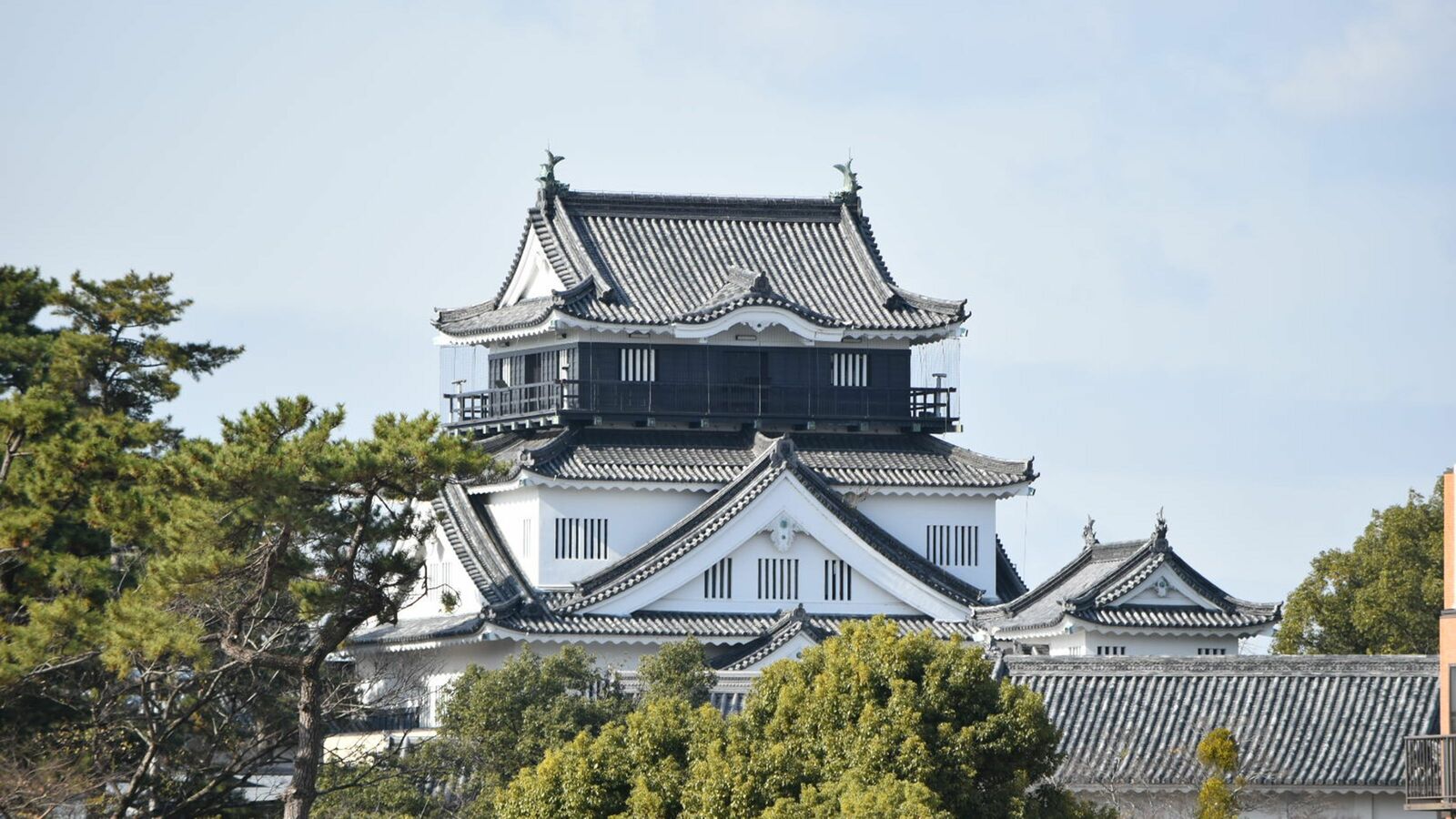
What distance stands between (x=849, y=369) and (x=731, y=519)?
4.95 meters

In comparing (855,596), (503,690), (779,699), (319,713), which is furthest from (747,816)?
(855,596)

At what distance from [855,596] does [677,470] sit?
3.79 metres

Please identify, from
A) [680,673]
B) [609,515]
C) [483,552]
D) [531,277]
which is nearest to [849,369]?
[609,515]

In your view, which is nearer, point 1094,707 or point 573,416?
point 1094,707

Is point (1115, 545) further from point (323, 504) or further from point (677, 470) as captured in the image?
point (323, 504)

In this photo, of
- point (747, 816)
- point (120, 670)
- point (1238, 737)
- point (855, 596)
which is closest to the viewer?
point (747, 816)

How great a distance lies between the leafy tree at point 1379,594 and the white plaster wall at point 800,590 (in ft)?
27.3

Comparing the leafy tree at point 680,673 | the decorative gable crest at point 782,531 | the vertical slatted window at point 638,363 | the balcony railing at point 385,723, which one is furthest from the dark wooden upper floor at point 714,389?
the leafy tree at point 680,673

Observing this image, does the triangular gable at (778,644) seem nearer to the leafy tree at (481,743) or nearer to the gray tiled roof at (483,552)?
the gray tiled roof at (483,552)

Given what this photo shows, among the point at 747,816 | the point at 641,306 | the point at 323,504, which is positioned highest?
the point at 641,306

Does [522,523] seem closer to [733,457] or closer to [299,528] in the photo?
[733,457]

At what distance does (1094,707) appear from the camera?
114 feet

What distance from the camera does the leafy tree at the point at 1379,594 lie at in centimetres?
4756

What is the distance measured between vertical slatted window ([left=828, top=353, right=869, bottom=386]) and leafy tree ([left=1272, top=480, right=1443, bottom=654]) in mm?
9246
